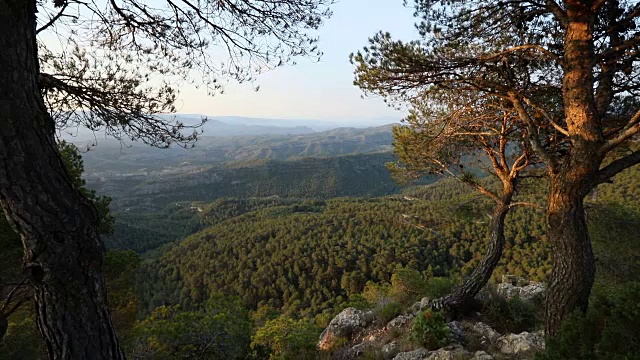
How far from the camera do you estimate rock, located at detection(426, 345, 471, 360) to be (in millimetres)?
3641

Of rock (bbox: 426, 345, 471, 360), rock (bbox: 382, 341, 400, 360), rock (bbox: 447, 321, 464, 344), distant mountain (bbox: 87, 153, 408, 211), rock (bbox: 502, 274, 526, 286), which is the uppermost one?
rock (bbox: 426, 345, 471, 360)

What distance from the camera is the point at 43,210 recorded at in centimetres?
155

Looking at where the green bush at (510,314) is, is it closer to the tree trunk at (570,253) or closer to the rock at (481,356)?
the rock at (481,356)

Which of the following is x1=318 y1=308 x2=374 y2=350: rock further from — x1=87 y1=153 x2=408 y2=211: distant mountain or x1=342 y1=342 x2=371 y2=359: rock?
x1=87 y1=153 x2=408 y2=211: distant mountain

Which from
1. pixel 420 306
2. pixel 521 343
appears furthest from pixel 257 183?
pixel 521 343

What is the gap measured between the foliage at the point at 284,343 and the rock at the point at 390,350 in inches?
52.7

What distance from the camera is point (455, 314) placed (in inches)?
193

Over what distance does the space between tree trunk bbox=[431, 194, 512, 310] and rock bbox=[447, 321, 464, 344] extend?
1.11ft

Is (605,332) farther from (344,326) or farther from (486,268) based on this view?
(344,326)

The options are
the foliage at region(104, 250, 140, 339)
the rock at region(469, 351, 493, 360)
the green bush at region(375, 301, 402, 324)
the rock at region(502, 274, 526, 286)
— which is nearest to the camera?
the rock at region(469, 351, 493, 360)

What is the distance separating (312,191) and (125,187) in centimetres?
5710

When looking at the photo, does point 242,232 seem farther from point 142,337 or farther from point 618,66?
point 618,66

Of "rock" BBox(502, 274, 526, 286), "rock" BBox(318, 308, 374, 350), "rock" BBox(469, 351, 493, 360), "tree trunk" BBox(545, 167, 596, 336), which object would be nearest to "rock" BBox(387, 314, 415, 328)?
"rock" BBox(318, 308, 374, 350)

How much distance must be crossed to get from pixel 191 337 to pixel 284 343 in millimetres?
1925
